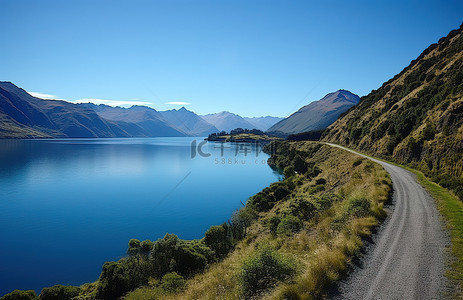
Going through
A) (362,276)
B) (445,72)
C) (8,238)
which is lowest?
(8,238)

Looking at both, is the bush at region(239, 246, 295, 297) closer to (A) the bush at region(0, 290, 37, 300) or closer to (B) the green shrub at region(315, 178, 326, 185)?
(A) the bush at region(0, 290, 37, 300)

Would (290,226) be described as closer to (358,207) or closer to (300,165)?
(358,207)

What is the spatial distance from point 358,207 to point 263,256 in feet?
39.7

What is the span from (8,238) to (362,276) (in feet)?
199

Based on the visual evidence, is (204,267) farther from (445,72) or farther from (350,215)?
(445,72)

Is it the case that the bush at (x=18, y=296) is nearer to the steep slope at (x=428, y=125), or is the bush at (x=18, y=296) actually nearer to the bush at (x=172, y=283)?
the bush at (x=172, y=283)

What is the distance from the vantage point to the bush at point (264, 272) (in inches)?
456

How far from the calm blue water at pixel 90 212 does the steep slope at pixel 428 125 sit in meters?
40.9

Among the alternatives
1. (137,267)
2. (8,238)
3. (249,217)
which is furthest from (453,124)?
(8,238)

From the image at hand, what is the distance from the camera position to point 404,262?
12148 mm

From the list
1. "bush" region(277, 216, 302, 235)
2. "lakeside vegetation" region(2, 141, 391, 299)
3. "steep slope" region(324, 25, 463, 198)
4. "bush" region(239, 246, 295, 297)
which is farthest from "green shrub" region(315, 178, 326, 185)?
"bush" region(239, 246, 295, 297)

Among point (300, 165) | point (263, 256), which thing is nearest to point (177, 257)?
point (263, 256)

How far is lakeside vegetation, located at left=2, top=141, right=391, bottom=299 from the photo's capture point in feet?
38.4

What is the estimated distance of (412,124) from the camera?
165 feet
